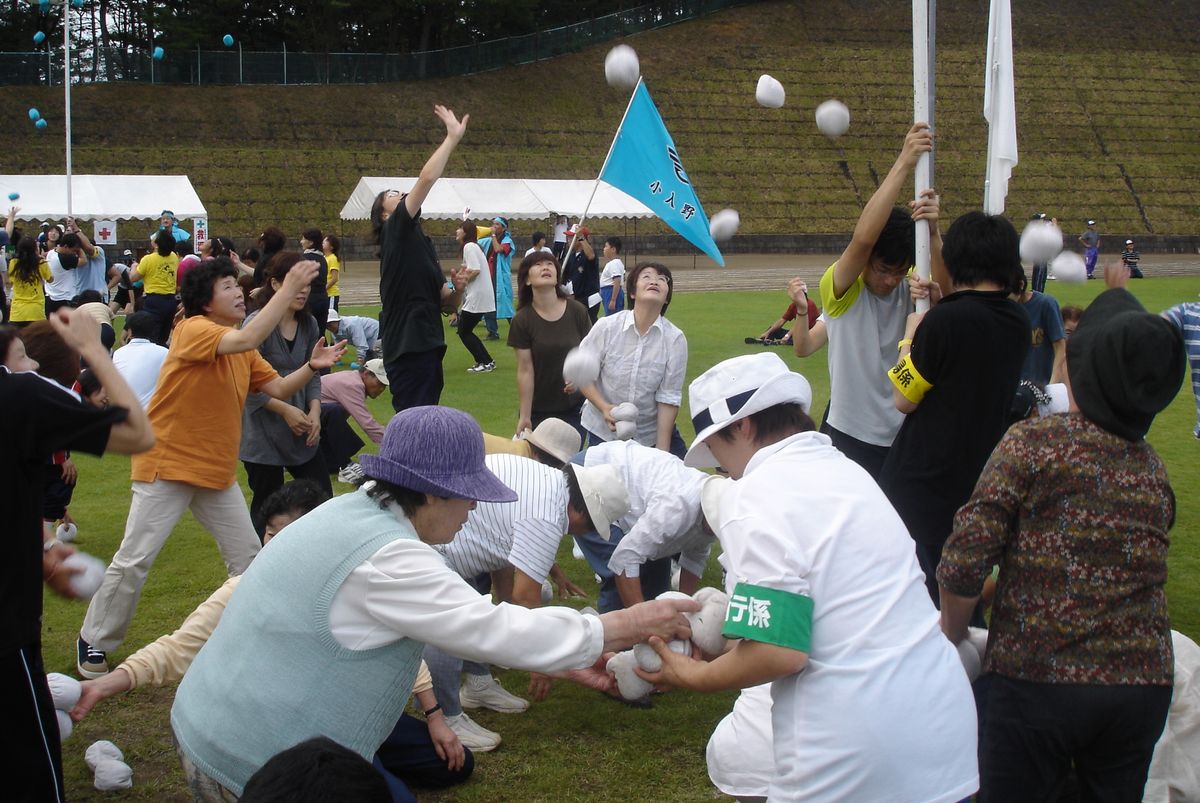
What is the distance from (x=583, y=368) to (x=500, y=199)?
25.9 m

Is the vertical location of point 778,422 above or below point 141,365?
above

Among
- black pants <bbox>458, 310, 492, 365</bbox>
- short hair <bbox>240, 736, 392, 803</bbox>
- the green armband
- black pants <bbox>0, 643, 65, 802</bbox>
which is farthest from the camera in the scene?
black pants <bbox>458, 310, 492, 365</bbox>

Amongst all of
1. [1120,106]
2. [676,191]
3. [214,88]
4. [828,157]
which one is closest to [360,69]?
[214,88]

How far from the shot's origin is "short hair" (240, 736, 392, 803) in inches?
68.9

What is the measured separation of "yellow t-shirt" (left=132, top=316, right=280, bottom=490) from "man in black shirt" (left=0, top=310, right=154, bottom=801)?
2.09 m

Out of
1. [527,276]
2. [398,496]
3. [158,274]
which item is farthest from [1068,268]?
[158,274]

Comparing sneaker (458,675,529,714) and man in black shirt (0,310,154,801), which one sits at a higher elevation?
man in black shirt (0,310,154,801)

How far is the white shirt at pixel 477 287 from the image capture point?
1581cm

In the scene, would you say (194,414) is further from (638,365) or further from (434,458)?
(434,458)

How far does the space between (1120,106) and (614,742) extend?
55.8 meters

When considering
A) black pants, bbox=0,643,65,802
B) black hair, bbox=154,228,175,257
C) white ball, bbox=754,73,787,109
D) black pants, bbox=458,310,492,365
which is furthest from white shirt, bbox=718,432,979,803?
black hair, bbox=154,228,175,257

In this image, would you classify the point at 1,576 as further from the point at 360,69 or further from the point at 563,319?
the point at 360,69

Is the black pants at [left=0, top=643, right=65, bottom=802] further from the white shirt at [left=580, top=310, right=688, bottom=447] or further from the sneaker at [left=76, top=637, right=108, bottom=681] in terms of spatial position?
the white shirt at [left=580, top=310, right=688, bottom=447]

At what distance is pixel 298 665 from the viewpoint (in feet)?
9.50
